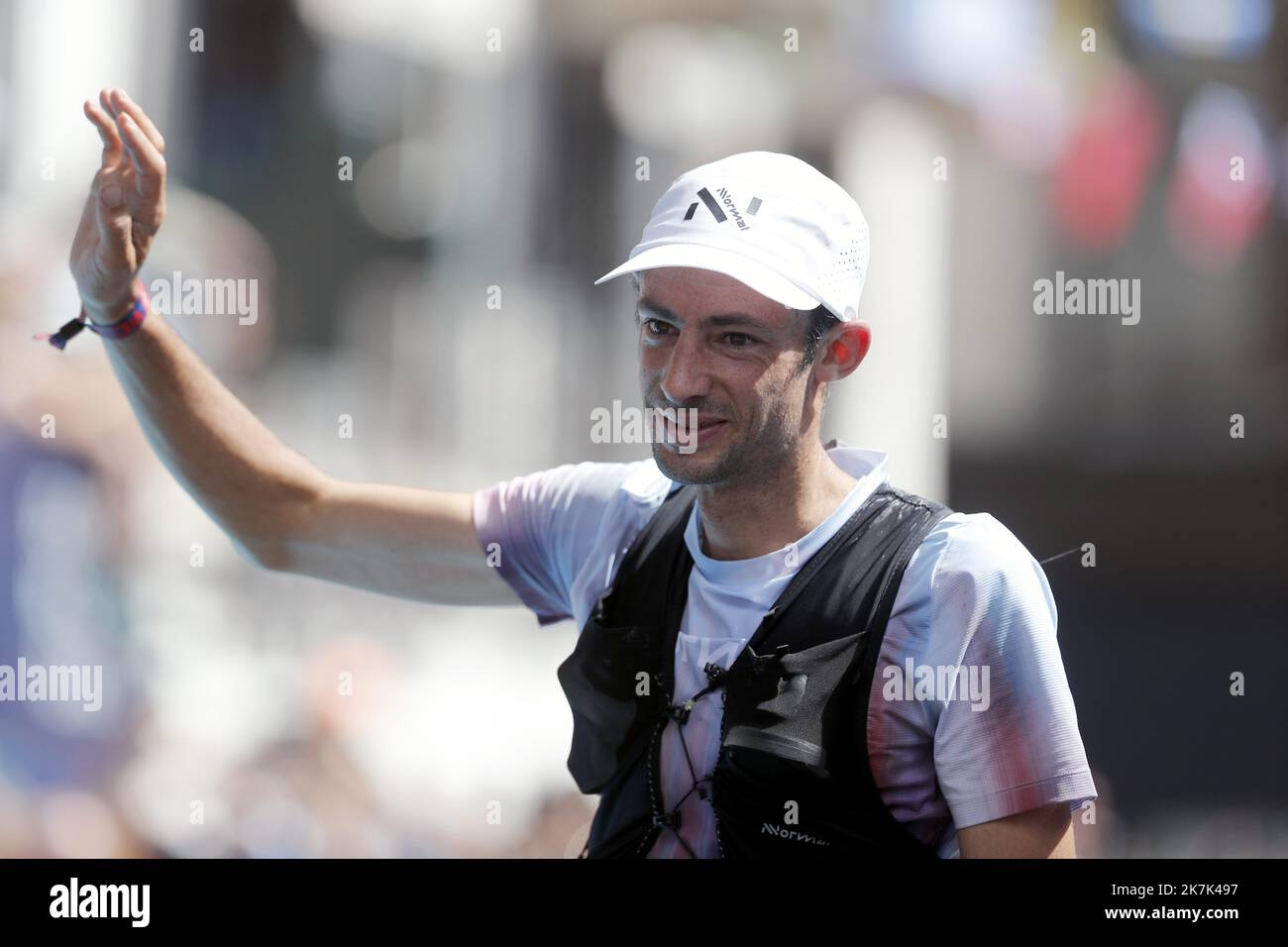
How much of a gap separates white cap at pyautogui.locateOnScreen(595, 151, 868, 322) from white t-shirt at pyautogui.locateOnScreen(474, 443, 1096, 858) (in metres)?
0.33

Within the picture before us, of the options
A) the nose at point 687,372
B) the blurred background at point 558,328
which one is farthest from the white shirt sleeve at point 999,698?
the blurred background at point 558,328

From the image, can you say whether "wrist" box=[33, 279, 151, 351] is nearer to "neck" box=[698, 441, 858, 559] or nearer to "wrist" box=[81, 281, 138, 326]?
"wrist" box=[81, 281, 138, 326]

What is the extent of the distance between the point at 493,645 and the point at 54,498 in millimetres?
1433

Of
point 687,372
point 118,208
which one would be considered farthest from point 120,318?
point 687,372

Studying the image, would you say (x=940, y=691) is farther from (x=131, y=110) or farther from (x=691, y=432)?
(x=131, y=110)

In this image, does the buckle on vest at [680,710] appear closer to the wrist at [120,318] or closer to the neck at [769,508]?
the neck at [769,508]

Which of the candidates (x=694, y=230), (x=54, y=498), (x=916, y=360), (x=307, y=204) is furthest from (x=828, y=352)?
(x=307, y=204)

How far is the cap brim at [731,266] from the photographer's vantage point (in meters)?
2.11

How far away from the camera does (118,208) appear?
7.48ft

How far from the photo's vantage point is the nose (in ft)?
6.98

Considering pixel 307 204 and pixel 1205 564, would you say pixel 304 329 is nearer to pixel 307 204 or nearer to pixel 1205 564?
pixel 307 204

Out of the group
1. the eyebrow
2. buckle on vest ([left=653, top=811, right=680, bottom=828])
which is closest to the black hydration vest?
buckle on vest ([left=653, top=811, right=680, bottom=828])

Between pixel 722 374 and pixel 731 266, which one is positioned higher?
pixel 731 266

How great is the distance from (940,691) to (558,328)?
277 cm
